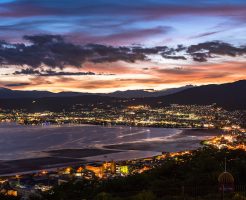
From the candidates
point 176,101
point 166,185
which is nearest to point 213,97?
point 176,101

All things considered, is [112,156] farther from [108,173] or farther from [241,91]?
[241,91]

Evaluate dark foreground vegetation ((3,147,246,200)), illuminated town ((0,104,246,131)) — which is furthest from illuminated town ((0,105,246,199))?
dark foreground vegetation ((3,147,246,200))

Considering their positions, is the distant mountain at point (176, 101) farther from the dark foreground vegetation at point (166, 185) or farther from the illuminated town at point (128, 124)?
the dark foreground vegetation at point (166, 185)

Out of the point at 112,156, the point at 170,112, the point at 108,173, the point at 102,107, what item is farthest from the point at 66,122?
the point at 108,173

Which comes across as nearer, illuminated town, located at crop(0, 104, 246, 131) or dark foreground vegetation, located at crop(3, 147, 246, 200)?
dark foreground vegetation, located at crop(3, 147, 246, 200)

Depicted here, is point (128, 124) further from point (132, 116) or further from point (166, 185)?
point (166, 185)

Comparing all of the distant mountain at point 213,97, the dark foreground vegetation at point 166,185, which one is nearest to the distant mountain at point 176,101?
the distant mountain at point 213,97

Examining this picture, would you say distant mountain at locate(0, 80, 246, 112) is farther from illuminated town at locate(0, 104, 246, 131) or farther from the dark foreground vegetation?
the dark foreground vegetation

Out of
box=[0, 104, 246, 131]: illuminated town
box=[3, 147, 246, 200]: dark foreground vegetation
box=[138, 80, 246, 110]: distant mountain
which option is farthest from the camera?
box=[138, 80, 246, 110]: distant mountain
